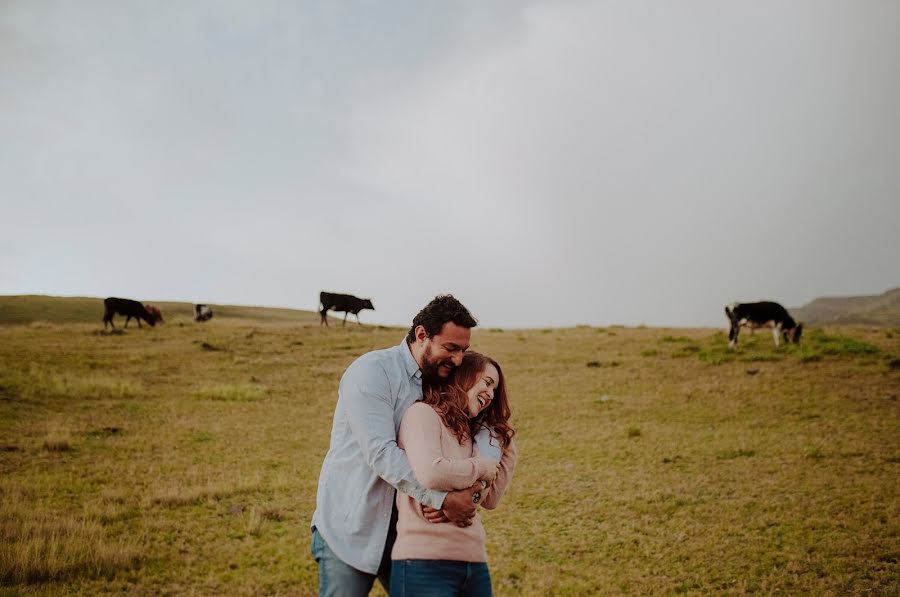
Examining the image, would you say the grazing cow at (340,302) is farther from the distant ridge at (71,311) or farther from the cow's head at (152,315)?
the distant ridge at (71,311)

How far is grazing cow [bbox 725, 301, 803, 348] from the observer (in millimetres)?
22828

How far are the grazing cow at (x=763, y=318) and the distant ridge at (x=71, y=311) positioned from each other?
3535 centimetres

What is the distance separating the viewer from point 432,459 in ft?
9.48

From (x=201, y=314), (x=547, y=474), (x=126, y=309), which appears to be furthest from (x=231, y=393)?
(x=201, y=314)

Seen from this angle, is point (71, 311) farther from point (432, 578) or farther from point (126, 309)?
point (432, 578)

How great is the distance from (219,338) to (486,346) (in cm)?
1164

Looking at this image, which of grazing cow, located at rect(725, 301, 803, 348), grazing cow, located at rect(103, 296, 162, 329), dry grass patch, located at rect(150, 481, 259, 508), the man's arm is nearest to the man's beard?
the man's arm

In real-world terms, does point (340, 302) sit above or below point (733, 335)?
above

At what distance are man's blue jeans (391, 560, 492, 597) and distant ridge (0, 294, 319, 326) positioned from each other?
44058mm

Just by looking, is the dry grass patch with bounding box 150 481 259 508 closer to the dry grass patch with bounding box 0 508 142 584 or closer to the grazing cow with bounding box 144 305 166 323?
the dry grass patch with bounding box 0 508 142 584

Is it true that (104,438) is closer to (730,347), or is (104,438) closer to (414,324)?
(414,324)

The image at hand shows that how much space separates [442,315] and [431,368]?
1.01 feet

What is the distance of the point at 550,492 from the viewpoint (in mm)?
9445

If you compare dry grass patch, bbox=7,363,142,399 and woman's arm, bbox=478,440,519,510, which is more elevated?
woman's arm, bbox=478,440,519,510
